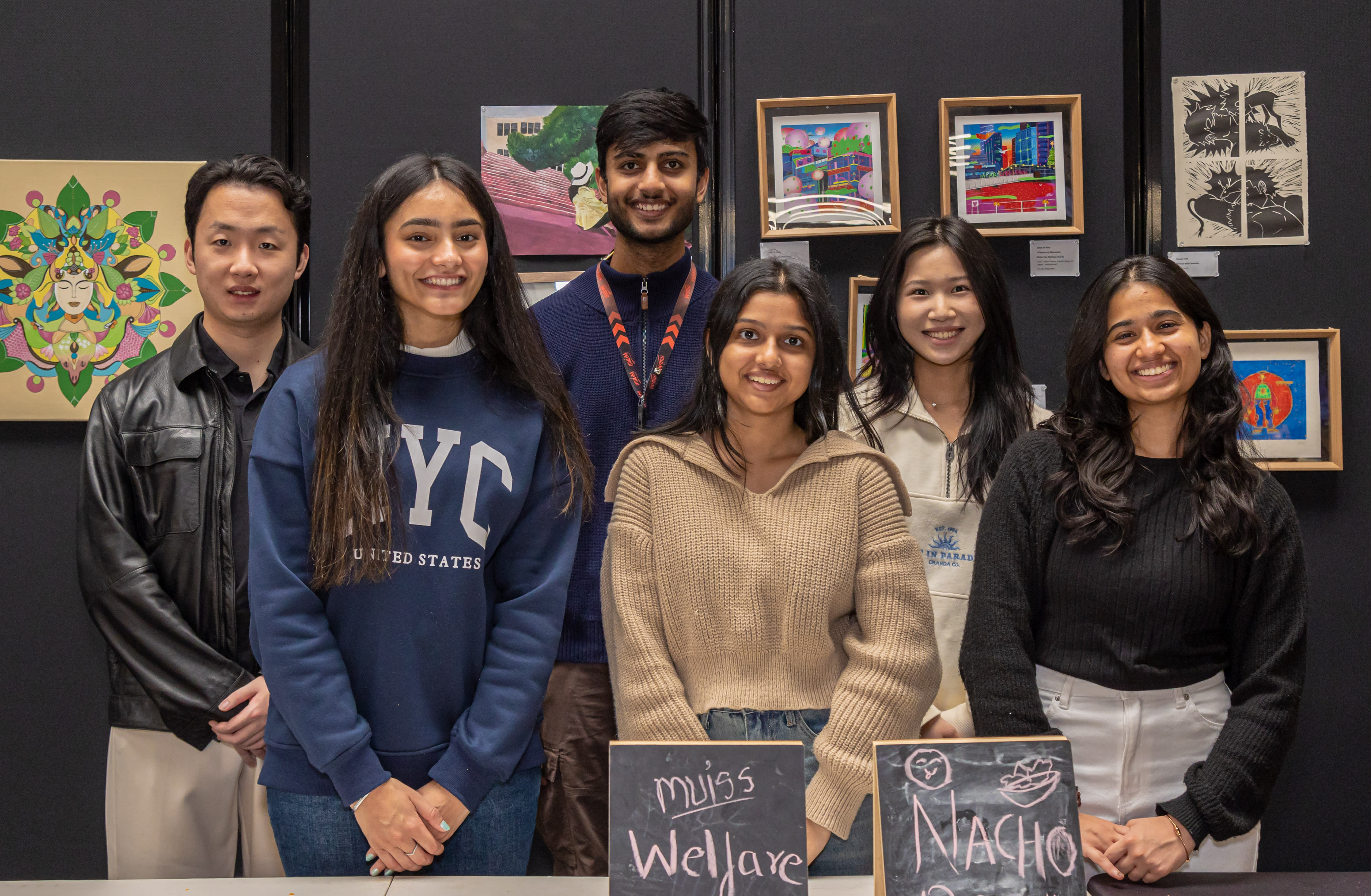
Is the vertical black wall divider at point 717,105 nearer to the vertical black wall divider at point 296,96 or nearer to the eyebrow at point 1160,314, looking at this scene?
the vertical black wall divider at point 296,96

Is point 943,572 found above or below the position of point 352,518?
below

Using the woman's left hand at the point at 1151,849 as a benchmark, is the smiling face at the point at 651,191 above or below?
above

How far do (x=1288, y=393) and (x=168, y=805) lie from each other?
9.71 feet

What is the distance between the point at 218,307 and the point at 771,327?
122cm

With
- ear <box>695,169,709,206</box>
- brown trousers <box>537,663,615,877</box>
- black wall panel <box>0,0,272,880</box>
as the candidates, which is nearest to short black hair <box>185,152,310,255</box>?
black wall panel <box>0,0,272,880</box>

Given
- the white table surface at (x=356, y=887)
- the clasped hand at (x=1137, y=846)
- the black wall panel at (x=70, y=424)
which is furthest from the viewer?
the black wall panel at (x=70, y=424)

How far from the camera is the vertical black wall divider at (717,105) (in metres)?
2.78

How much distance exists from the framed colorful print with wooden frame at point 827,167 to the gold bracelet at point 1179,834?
1685 millimetres

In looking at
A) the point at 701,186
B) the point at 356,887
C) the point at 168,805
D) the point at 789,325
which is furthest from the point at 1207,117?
the point at 168,805

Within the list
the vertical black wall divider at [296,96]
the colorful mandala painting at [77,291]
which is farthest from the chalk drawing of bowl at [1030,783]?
the colorful mandala painting at [77,291]

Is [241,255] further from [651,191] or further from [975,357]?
[975,357]

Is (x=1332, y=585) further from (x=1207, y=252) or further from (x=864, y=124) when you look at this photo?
(x=864, y=124)

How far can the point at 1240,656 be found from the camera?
1688 mm

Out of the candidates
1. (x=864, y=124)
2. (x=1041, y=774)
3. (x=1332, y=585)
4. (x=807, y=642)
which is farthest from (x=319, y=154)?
(x=1332, y=585)
